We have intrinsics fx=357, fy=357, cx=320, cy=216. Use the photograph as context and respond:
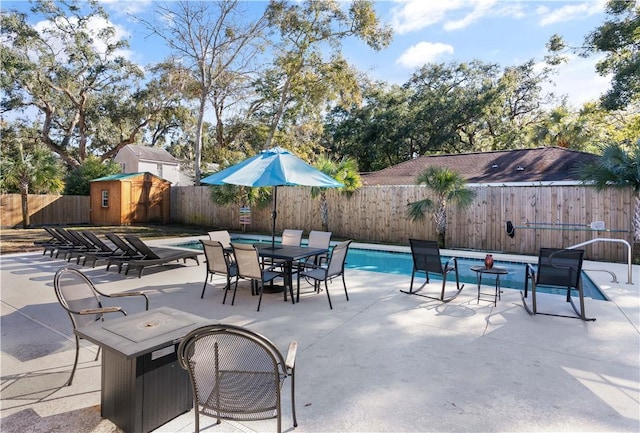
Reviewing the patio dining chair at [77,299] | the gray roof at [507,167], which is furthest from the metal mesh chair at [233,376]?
the gray roof at [507,167]

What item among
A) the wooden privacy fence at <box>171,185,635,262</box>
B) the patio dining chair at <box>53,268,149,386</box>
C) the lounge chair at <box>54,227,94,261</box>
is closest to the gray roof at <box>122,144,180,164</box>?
the wooden privacy fence at <box>171,185,635,262</box>

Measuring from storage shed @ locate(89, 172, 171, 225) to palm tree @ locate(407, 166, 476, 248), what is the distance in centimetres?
1415

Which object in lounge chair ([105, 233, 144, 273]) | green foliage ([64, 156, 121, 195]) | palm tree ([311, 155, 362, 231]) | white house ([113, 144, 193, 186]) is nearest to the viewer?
lounge chair ([105, 233, 144, 273])

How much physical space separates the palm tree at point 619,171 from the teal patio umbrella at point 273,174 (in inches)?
257

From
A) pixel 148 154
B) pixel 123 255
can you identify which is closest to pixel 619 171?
pixel 123 255

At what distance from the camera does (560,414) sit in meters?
2.51

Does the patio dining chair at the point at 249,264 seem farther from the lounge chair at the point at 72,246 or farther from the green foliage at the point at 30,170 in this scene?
the green foliage at the point at 30,170

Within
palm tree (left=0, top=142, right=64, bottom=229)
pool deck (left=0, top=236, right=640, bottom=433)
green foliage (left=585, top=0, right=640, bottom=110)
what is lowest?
pool deck (left=0, top=236, right=640, bottom=433)

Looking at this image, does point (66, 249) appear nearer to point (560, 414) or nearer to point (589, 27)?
point (560, 414)

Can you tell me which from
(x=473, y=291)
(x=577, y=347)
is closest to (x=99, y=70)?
(x=473, y=291)

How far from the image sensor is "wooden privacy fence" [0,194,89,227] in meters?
17.0

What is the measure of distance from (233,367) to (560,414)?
2.30 meters

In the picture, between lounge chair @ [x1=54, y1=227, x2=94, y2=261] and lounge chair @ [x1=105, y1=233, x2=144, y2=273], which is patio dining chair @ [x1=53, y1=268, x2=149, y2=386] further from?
lounge chair @ [x1=54, y1=227, x2=94, y2=261]

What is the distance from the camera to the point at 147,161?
2736 cm
